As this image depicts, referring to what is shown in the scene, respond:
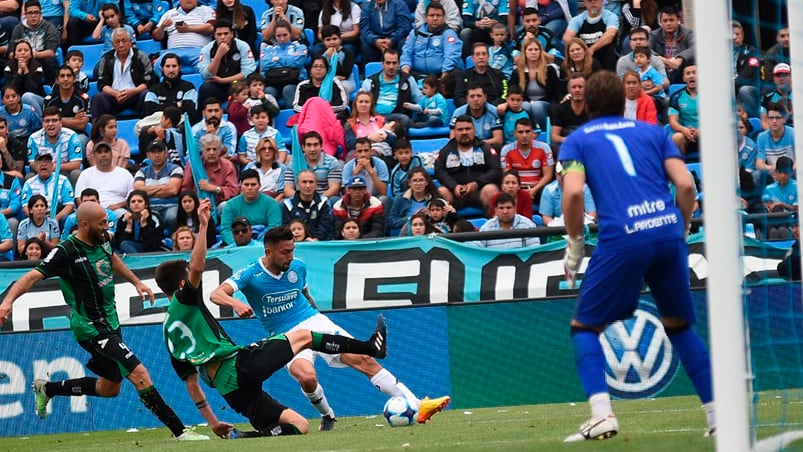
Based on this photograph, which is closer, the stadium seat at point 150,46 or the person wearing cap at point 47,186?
the person wearing cap at point 47,186

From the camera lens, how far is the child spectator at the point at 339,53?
1872 centimetres

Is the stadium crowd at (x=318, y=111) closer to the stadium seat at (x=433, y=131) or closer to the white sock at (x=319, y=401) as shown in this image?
the stadium seat at (x=433, y=131)

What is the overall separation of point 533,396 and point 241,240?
3776 mm

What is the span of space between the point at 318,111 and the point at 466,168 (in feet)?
7.86

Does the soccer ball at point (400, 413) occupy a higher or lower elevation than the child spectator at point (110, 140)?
lower

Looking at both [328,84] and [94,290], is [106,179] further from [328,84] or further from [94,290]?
[94,290]

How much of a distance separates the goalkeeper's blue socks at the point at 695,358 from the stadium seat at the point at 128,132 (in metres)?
13.3

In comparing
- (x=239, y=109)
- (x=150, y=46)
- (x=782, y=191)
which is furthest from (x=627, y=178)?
(x=150, y=46)

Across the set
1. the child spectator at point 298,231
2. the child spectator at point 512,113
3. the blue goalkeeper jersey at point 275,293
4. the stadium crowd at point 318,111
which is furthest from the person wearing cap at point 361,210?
the blue goalkeeper jersey at point 275,293

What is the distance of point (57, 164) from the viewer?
679 inches

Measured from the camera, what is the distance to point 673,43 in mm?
17641

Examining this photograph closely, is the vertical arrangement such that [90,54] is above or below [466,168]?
above

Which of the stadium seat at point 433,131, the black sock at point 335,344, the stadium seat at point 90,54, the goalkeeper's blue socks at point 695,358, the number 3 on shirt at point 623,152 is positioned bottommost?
the black sock at point 335,344

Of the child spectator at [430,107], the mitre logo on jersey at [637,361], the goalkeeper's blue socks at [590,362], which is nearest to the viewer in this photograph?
the goalkeeper's blue socks at [590,362]
